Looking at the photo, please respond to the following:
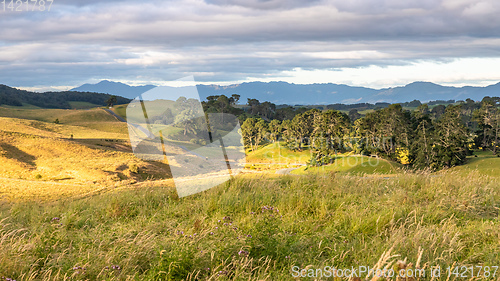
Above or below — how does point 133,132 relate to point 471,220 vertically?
above

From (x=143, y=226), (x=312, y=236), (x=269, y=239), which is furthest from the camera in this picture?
(x=143, y=226)

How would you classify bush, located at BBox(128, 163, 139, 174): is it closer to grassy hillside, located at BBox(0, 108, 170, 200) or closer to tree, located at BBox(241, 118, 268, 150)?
grassy hillside, located at BBox(0, 108, 170, 200)

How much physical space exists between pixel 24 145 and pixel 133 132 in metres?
12.7

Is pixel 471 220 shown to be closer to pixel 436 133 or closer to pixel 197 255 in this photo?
pixel 197 255

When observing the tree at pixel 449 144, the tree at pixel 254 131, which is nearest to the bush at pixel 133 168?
the tree at pixel 449 144

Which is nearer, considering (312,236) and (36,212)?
(312,236)

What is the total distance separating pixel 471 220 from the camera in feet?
19.1

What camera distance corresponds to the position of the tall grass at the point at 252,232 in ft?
12.1

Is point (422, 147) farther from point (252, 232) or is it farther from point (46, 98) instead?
point (46, 98)

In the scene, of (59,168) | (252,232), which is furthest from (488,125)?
(252,232)

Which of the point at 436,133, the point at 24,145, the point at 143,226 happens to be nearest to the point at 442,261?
the point at 143,226

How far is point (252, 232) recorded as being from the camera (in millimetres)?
4465

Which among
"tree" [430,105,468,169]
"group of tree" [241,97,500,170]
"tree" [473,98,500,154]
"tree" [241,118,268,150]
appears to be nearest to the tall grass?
"group of tree" [241,97,500,170]

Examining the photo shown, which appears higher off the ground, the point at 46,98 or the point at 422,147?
the point at 46,98
